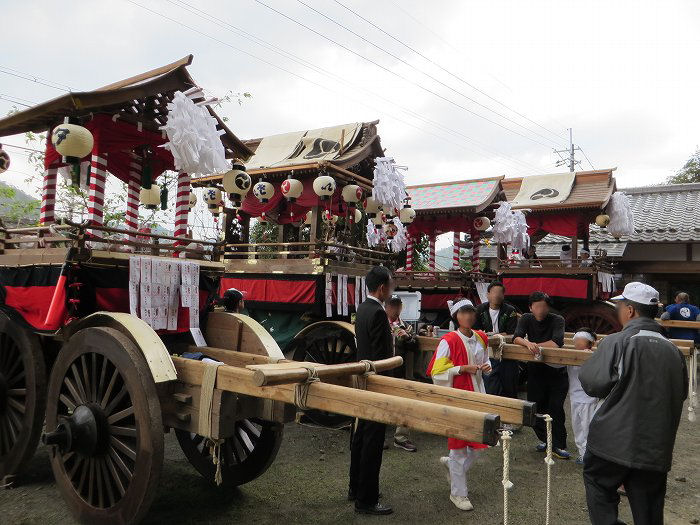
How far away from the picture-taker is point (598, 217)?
13.0m

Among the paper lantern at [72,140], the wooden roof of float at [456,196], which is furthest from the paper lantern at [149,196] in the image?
the wooden roof of float at [456,196]

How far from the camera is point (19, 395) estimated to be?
4.37 m

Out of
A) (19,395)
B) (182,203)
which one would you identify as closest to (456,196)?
(182,203)

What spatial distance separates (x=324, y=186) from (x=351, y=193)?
2.89 feet

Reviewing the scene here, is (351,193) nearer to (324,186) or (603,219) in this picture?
(324,186)

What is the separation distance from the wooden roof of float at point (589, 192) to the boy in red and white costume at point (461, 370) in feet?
32.0

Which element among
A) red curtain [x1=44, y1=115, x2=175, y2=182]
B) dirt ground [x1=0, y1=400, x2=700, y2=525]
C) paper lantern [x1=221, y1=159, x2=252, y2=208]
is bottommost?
dirt ground [x1=0, y1=400, x2=700, y2=525]

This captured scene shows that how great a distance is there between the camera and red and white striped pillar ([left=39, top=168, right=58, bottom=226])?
5.25 m

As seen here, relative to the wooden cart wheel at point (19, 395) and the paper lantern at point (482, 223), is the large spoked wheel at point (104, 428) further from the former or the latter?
the paper lantern at point (482, 223)

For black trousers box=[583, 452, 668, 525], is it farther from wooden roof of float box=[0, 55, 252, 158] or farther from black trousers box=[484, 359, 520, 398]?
wooden roof of float box=[0, 55, 252, 158]

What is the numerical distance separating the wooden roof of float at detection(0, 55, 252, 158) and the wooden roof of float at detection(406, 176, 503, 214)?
29.3 ft

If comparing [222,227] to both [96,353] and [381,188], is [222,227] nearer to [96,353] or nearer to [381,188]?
[381,188]

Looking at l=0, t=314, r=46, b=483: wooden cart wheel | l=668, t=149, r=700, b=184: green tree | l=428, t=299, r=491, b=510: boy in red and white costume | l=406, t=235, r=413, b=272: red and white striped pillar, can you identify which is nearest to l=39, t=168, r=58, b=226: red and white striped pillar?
l=0, t=314, r=46, b=483: wooden cart wheel

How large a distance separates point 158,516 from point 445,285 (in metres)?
9.63
